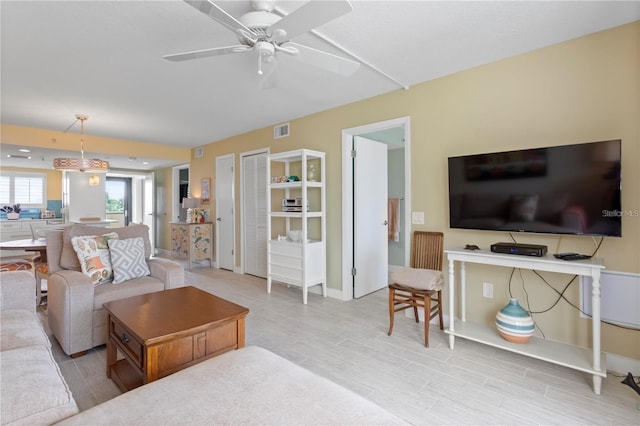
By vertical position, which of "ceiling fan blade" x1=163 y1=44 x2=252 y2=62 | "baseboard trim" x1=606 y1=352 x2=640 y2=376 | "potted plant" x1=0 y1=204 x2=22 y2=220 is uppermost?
"ceiling fan blade" x1=163 y1=44 x2=252 y2=62

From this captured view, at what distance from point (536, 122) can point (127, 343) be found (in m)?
3.37

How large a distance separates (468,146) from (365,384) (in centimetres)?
222

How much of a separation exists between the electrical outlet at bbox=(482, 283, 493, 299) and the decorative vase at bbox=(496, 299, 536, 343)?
1.32 feet

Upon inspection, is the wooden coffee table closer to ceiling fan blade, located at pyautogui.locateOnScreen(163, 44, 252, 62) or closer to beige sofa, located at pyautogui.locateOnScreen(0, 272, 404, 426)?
beige sofa, located at pyautogui.locateOnScreen(0, 272, 404, 426)

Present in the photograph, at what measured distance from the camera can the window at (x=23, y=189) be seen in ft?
23.2

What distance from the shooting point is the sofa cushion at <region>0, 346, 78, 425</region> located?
3.21 feet

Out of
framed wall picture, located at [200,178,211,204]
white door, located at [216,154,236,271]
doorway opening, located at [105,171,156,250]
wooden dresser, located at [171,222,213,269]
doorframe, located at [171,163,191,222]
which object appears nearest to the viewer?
white door, located at [216,154,236,271]

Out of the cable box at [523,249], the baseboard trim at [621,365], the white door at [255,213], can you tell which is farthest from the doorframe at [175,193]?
the baseboard trim at [621,365]

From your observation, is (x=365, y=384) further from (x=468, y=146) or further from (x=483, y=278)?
(x=468, y=146)

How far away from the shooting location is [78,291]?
236cm

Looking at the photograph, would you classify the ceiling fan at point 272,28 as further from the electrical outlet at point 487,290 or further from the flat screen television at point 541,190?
the electrical outlet at point 487,290

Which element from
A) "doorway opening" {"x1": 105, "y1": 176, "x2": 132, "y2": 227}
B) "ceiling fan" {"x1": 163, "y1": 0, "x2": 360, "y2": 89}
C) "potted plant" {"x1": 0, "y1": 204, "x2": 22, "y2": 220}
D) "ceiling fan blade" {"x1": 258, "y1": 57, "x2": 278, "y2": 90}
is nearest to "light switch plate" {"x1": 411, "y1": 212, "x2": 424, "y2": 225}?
"ceiling fan" {"x1": 163, "y1": 0, "x2": 360, "y2": 89}

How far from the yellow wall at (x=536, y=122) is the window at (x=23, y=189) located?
27.4 feet

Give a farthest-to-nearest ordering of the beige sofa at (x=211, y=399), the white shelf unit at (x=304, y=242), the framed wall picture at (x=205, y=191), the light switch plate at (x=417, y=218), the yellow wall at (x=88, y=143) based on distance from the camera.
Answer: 1. the framed wall picture at (x=205, y=191)
2. the yellow wall at (x=88, y=143)
3. the white shelf unit at (x=304, y=242)
4. the light switch plate at (x=417, y=218)
5. the beige sofa at (x=211, y=399)
